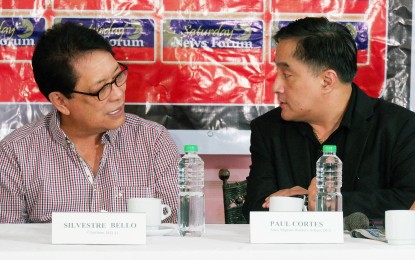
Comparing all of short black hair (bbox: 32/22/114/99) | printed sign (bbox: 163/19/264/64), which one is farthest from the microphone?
printed sign (bbox: 163/19/264/64)

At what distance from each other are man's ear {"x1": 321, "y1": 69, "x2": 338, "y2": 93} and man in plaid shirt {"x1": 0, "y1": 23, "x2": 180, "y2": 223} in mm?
613

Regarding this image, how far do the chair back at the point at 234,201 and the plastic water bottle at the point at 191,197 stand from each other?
68 centimetres

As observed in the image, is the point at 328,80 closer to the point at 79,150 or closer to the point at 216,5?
the point at 216,5

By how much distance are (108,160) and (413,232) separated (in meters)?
1.33

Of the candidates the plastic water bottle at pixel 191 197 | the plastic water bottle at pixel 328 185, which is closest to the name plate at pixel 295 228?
the plastic water bottle at pixel 191 197

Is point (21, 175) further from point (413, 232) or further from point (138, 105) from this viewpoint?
point (413, 232)

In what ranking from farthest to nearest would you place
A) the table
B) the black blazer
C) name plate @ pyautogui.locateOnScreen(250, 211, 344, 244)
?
the black blazer, name plate @ pyautogui.locateOnScreen(250, 211, 344, 244), the table

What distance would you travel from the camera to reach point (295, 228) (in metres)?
1.62

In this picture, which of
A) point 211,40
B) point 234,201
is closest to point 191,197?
point 234,201

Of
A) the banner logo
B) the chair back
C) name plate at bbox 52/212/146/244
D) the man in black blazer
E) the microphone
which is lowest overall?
the chair back

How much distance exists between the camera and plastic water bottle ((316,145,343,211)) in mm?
2061

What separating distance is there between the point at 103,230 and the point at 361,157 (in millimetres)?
1295

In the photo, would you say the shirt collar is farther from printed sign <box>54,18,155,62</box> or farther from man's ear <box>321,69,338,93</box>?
printed sign <box>54,18,155,62</box>

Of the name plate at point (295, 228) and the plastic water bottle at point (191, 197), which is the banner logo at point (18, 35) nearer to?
the plastic water bottle at point (191, 197)
